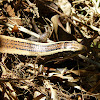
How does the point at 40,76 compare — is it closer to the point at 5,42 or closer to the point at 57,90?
the point at 57,90

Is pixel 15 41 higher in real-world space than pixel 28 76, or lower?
higher

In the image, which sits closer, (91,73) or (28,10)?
(91,73)

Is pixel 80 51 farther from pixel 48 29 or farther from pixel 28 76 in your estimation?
pixel 28 76

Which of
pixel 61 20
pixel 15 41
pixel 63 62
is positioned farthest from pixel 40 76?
pixel 61 20

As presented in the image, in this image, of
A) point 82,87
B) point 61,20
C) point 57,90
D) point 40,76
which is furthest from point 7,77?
point 61,20

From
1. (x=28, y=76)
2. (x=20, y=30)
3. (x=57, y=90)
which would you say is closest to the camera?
(x=57, y=90)

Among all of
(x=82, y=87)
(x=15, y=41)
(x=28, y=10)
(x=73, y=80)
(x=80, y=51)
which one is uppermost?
(x=28, y=10)

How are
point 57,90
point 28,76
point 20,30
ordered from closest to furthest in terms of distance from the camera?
point 57,90, point 28,76, point 20,30
